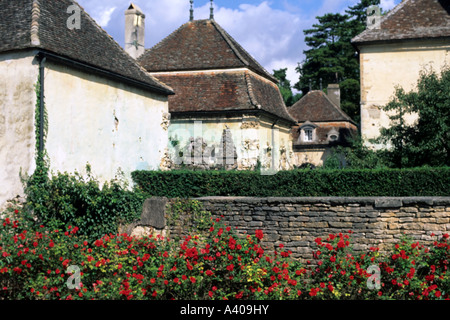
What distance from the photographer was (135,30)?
2505 cm

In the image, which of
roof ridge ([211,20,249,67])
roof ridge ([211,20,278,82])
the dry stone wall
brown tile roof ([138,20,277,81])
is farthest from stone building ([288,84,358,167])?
the dry stone wall

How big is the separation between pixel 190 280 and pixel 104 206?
524 cm

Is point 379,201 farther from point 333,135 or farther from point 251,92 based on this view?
point 333,135

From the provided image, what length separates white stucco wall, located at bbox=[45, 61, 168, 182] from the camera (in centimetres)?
1289

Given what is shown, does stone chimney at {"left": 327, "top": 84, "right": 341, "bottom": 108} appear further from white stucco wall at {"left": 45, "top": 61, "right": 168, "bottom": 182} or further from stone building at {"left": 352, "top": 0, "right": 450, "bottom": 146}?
white stucco wall at {"left": 45, "top": 61, "right": 168, "bottom": 182}

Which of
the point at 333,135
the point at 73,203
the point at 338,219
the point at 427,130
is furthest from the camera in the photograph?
the point at 333,135

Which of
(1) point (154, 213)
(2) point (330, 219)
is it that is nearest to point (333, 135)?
(1) point (154, 213)

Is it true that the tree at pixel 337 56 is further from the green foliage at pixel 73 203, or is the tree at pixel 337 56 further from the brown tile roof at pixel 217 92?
the green foliage at pixel 73 203

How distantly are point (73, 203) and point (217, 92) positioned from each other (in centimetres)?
1200

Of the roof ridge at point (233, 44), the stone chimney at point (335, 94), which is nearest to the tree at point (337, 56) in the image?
the stone chimney at point (335, 94)

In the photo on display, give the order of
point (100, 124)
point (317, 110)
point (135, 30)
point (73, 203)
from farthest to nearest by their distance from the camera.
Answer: point (317, 110)
point (135, 30)
point (100, 124)
point (73, 203)

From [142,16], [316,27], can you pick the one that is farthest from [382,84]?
[316,27]

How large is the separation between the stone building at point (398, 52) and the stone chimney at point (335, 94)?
17579mm
